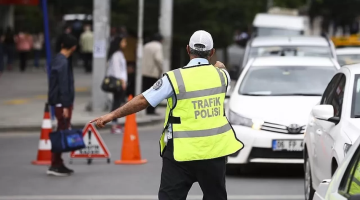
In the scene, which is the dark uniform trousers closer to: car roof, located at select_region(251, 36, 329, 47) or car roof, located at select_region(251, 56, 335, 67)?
car roof, located at select_region(251, 56, 335, 67)

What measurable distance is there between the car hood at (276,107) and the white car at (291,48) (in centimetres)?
461

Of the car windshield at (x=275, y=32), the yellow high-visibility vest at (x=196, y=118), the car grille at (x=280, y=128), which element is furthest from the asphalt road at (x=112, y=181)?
the car windshield at (x=275, y=32)

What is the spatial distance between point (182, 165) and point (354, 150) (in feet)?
5.56

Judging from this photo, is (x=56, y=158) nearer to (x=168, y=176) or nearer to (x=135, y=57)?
(x=168, y=176)

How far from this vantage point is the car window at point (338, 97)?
861 cm

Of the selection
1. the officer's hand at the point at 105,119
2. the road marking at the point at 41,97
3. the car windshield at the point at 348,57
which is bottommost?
the road marking at the point at 41,97

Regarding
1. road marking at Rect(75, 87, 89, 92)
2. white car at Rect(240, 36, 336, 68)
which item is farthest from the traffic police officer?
road marking at Rect(75, 87, 89, 92)

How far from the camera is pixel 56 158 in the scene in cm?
1175

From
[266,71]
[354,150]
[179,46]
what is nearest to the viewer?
[354,150]

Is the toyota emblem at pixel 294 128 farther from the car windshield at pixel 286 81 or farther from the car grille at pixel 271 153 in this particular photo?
the car windshield at pixel 286 81

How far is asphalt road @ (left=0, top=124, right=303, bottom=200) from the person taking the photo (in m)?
10.3

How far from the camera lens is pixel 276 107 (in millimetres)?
11570

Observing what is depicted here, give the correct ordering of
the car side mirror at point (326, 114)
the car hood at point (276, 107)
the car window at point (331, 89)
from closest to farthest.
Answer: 1. the car side mirror at point (326, 114)
2. the car window at point (331, 89)
3. the car hood at point (276, 107)

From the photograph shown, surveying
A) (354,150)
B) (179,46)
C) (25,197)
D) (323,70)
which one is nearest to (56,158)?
(25,197)
